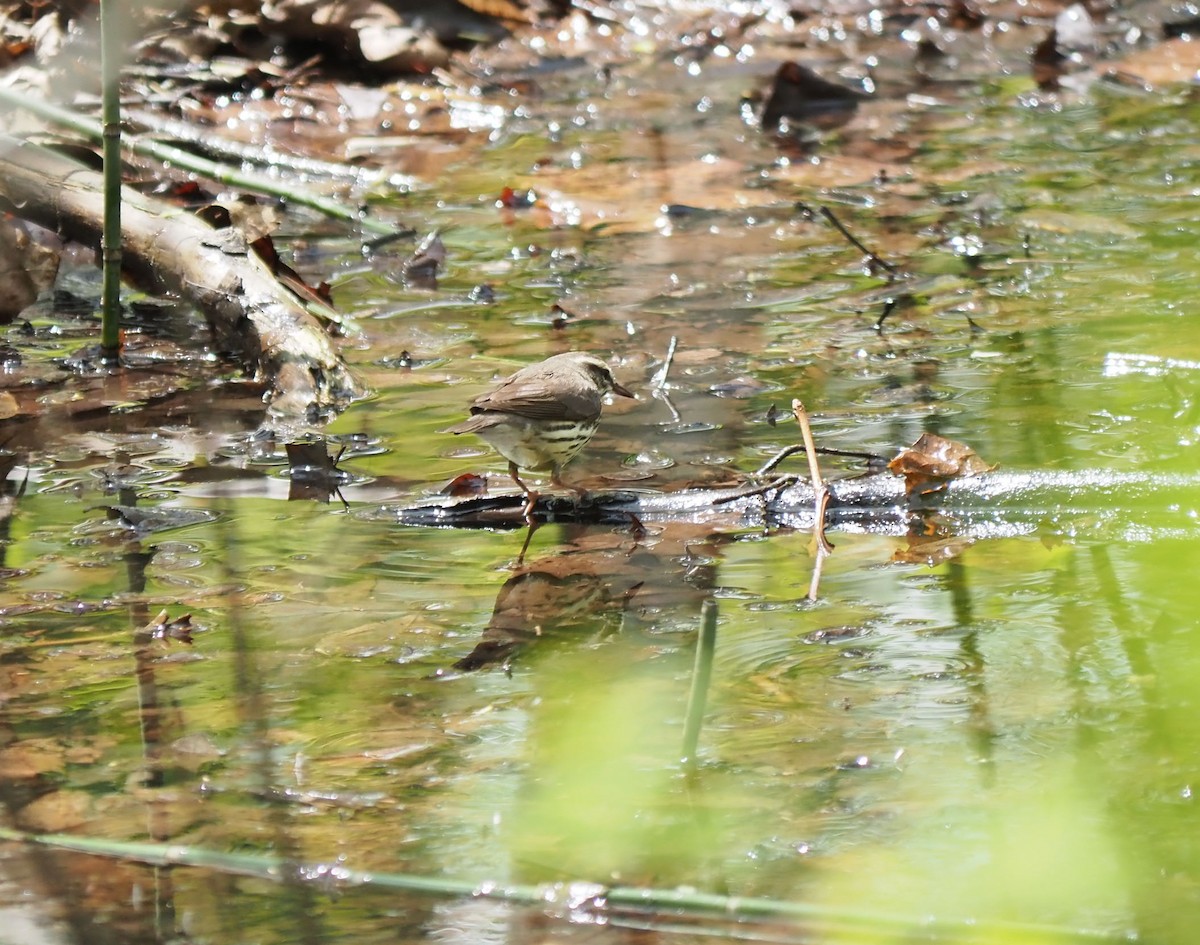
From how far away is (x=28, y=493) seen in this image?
4.62m

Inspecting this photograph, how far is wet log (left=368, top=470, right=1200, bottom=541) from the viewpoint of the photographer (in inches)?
152

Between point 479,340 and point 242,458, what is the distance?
149 centimetres

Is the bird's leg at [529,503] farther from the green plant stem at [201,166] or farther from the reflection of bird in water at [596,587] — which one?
the green plant stem at [201,166]

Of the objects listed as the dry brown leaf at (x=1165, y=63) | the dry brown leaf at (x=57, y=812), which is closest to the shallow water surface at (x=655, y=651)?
the dry brown leaf at (x=57, y=812)

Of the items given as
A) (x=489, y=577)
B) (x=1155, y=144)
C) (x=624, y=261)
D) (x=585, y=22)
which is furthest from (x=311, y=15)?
(x=489, y=577)

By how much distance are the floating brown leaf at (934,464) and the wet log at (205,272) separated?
6.79 feet

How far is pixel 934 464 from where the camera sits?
163 inches

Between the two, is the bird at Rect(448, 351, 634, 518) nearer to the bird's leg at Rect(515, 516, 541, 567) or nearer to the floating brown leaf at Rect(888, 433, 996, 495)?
the bird's leg at Rect(515, 516, 541, 567)

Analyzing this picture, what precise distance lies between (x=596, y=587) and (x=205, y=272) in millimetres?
2548

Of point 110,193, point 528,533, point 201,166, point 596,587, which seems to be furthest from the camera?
point 201,166

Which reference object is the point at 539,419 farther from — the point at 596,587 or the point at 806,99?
the point at 806,99

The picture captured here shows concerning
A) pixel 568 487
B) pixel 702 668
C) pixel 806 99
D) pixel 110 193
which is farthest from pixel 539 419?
pixel 806 99

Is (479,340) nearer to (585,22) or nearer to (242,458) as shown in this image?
(242,458)

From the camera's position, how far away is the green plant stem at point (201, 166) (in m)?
6.15
